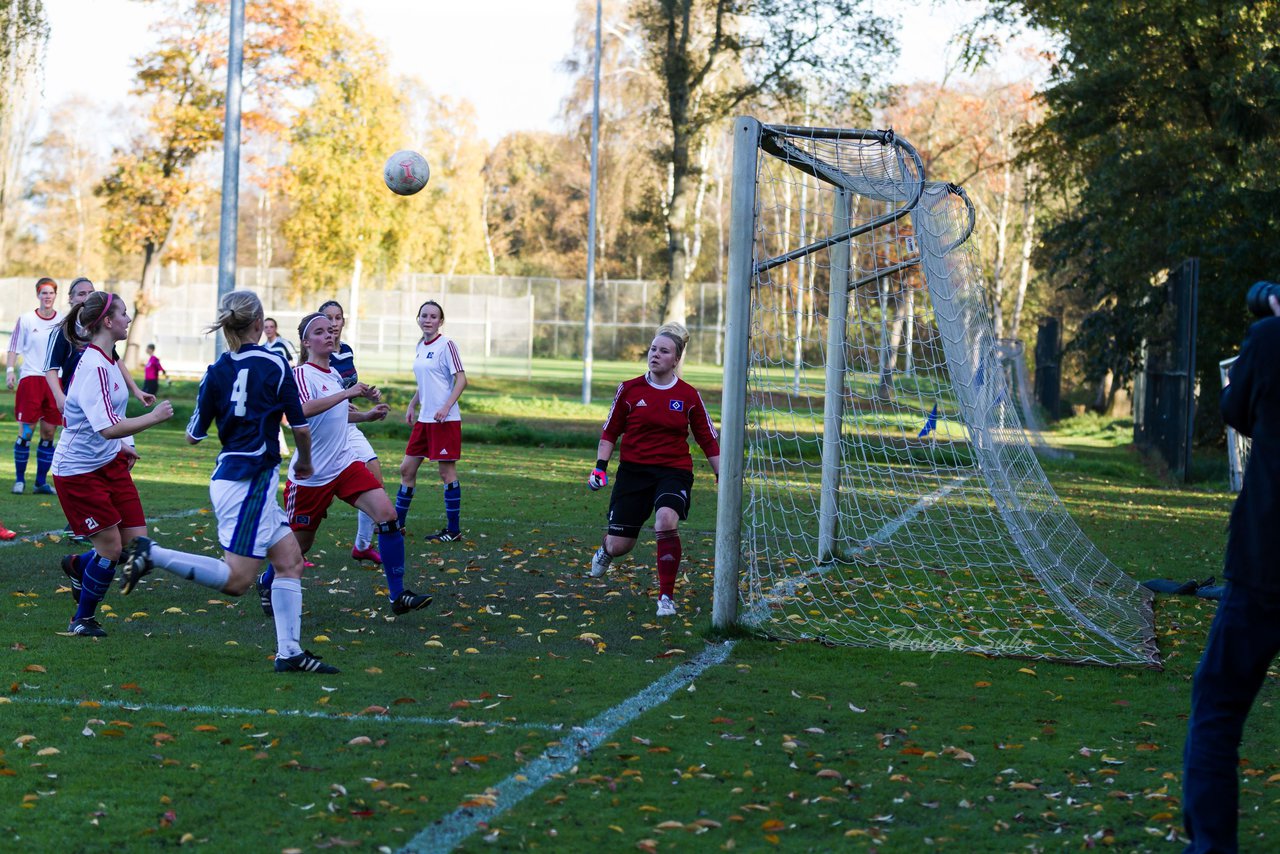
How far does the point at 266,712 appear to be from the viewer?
5.92m

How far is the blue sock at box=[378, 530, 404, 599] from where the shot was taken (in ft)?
26.3

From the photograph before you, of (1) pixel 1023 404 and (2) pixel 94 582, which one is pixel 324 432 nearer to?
(2) pixel 94 582

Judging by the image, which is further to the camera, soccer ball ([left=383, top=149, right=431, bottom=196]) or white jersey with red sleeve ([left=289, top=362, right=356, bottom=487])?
soccer ball ([left=383, top=149, right=431, bottom=196])

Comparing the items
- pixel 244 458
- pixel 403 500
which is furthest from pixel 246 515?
pixel 403 500

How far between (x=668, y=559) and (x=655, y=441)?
78 centimetres

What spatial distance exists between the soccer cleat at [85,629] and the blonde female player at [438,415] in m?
4.02

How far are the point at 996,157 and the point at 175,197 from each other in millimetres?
31610

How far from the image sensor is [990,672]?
721cm

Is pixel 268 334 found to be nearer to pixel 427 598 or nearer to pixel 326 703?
pixel 427 598

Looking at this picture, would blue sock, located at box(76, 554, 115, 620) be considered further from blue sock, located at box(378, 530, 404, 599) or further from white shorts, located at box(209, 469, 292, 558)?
blue sock, located at box(378, 530, 404, 599)

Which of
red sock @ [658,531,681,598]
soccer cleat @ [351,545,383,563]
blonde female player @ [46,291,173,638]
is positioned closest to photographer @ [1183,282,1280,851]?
red sock @ [658,531,681,598]

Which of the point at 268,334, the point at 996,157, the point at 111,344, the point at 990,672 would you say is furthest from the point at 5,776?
the point at 996,157

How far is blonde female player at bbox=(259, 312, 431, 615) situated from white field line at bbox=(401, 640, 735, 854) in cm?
193

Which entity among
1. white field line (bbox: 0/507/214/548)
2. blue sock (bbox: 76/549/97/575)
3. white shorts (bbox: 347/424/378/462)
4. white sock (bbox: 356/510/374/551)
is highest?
white shorts (bbox: 347/424/378/462)
